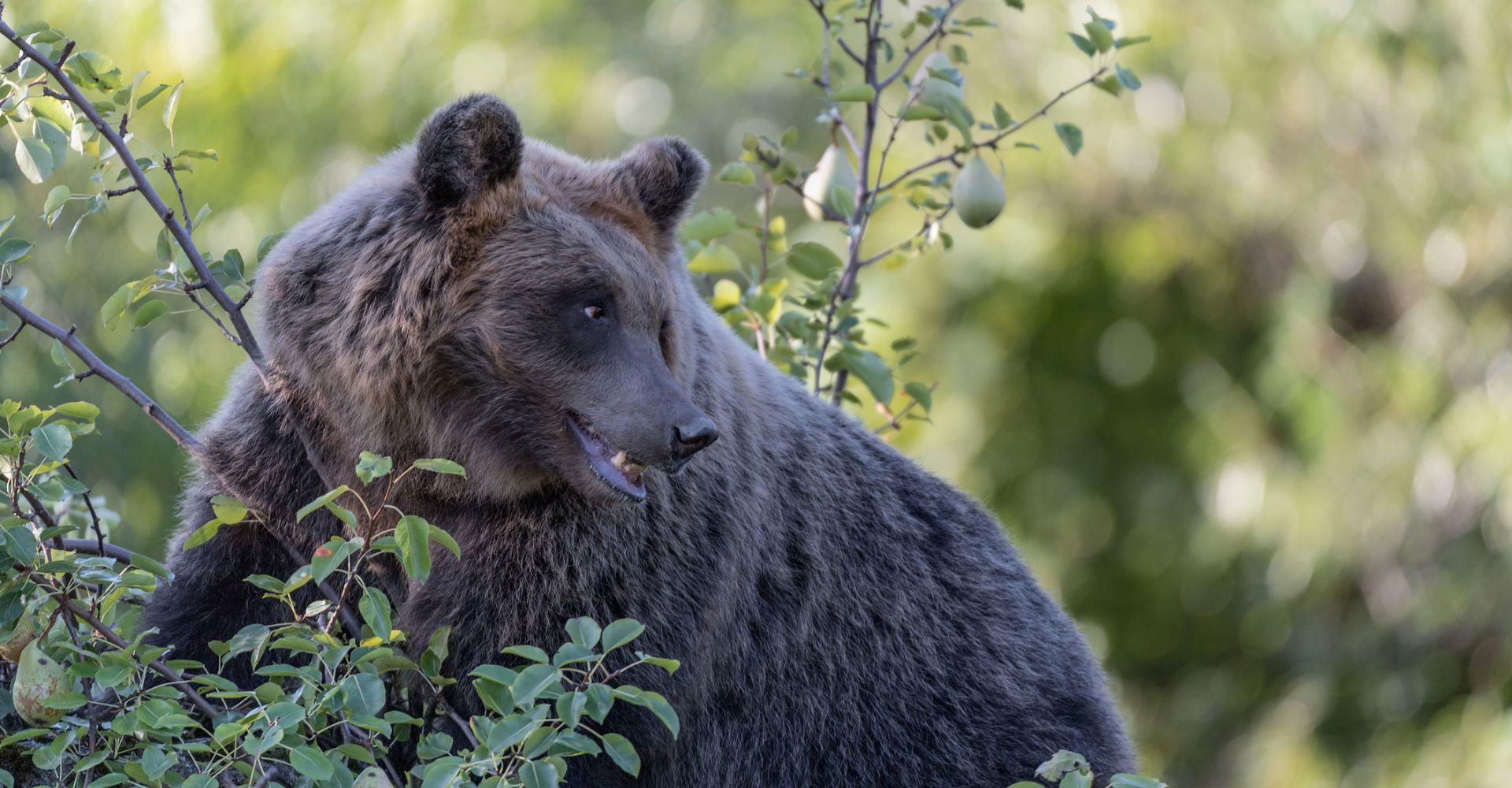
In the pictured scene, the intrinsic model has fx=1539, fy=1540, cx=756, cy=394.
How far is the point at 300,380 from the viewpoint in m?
3.32

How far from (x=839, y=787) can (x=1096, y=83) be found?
6.63ft

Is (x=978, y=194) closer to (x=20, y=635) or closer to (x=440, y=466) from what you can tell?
(x=440, y=466)

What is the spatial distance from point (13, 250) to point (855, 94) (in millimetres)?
1982

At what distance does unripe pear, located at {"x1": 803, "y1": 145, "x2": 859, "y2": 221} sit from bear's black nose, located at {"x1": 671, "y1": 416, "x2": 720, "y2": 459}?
4.43 feet

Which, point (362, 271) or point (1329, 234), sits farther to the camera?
point (1329, 234)

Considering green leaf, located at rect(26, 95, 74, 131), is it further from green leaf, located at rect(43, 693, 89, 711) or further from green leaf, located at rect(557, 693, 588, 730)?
green leaf, located at rect(557, 693, 588, 730)

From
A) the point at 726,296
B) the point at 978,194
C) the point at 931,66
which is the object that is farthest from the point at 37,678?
the point at 931,66

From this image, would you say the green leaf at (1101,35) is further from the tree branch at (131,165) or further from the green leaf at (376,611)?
the green leaf at (376,611)

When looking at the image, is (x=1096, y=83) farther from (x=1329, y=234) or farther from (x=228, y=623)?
(x=1329, y=234)

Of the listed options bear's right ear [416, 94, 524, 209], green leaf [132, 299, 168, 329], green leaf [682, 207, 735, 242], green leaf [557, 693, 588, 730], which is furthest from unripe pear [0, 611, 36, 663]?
green leaf [682, 207, 735, 242]

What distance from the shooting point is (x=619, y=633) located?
238cm

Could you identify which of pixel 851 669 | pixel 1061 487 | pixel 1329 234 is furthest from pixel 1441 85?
pixel 851 669

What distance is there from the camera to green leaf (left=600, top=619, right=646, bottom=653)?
2352 mm

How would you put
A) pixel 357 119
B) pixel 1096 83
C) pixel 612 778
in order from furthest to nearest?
pixel 357 119 → pixel 1096 83 → pixel 612 778
